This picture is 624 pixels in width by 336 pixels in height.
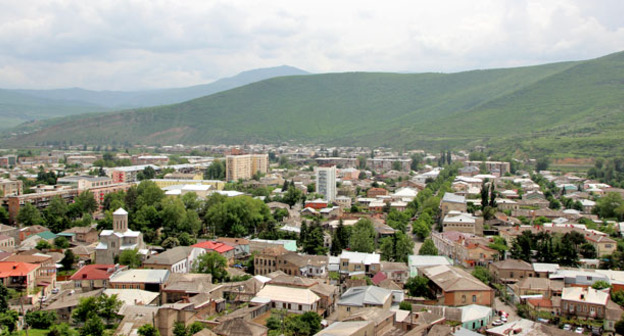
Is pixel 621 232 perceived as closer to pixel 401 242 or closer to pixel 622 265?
pixel 622 265

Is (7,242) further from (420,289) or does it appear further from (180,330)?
(420,289)

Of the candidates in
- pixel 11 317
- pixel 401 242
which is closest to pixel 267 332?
pixel 11 317

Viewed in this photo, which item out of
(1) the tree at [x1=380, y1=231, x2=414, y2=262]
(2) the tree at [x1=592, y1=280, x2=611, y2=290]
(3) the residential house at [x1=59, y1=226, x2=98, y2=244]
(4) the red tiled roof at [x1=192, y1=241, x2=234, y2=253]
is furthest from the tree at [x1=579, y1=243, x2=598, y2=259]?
(3) the residential house at [x1=59, y1=226, x2=98, y2=244]

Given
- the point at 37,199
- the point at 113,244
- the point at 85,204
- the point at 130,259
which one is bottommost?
the point at 130,259

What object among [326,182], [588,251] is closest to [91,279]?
[588,251]

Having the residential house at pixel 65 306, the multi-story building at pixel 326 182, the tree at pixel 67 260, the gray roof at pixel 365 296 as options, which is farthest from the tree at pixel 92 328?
the multi-story building at pixel 326 182

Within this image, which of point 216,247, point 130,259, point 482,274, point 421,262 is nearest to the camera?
point 482,274

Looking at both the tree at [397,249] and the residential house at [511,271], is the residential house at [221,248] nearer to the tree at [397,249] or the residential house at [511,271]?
the tree at [397,249]
